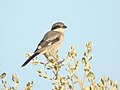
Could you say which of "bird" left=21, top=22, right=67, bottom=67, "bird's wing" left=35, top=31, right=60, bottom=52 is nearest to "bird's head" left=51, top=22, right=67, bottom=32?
"bird" left=21, top=22, right=67, bottom=67

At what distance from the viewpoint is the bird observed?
6059 mm

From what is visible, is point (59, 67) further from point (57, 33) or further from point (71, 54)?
point (57, 33)

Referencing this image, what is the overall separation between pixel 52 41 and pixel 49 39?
0.08m

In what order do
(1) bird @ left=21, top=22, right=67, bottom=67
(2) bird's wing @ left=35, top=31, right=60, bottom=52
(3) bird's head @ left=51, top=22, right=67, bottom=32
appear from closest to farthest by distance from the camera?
(1) bird @ left=21, top=22, right=67, bottom=67, (2) bird's wing @ left=35, top=31, right=60, bottom=52, (3) bird's head @ left=51, top=22, right=67, bottom=32

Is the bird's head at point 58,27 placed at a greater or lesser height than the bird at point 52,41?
greater

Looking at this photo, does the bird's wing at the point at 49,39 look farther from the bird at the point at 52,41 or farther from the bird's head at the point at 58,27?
the bird's head at the point at 58,27

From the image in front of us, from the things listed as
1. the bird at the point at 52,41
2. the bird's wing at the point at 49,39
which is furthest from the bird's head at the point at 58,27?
the bird's wing at the point at 49,39

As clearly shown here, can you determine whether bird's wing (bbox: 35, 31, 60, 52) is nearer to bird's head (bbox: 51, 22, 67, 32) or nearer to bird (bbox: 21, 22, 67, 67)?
bird (bbox: 21, 22, 67, 67)

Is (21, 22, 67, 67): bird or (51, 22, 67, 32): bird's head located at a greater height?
(51, 22, 67, 32): bird's head

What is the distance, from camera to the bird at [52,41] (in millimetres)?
6059

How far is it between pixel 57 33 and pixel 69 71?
4185mm

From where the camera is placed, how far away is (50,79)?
111 inches

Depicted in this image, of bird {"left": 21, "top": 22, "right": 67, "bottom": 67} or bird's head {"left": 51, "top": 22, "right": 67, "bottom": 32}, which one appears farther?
bird's head {"left": 51, "top": 22, "right": 67, "bottom": 32}

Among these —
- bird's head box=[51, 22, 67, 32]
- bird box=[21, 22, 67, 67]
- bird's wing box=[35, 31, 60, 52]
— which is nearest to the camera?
bird box=[21, 22, 67, 67]
